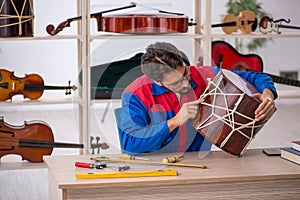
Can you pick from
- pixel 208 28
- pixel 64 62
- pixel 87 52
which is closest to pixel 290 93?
pixel 208 28

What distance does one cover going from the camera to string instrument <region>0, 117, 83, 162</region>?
412cm

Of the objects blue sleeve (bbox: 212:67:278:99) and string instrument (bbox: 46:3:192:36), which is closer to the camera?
blue sleeve (bbox: 212:67:278:99)

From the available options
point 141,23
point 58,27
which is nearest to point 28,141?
point 58,27

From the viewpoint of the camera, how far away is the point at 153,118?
2623mm

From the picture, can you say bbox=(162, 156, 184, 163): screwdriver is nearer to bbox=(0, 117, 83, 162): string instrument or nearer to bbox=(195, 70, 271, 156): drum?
bbox=(195, 70, 271, 156): drum

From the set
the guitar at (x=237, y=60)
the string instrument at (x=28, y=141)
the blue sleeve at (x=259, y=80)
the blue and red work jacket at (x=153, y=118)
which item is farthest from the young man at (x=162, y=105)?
the guitar at (x=237, y=60)

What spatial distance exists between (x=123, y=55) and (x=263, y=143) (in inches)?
160

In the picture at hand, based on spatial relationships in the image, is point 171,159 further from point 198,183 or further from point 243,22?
point 243,22

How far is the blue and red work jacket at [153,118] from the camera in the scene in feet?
8.41

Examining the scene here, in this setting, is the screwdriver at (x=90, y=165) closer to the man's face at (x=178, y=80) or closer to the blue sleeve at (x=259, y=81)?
the man's face at (x=178, y=80)

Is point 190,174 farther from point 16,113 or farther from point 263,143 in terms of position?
point 16,113

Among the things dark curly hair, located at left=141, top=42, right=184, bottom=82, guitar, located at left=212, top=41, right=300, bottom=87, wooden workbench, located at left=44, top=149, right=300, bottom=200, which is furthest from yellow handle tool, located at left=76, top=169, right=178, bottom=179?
guitar, located at left=212, top=41, right=300, bottom=87

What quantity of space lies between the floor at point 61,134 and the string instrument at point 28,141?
82 millimetres

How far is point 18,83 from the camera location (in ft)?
13.7
